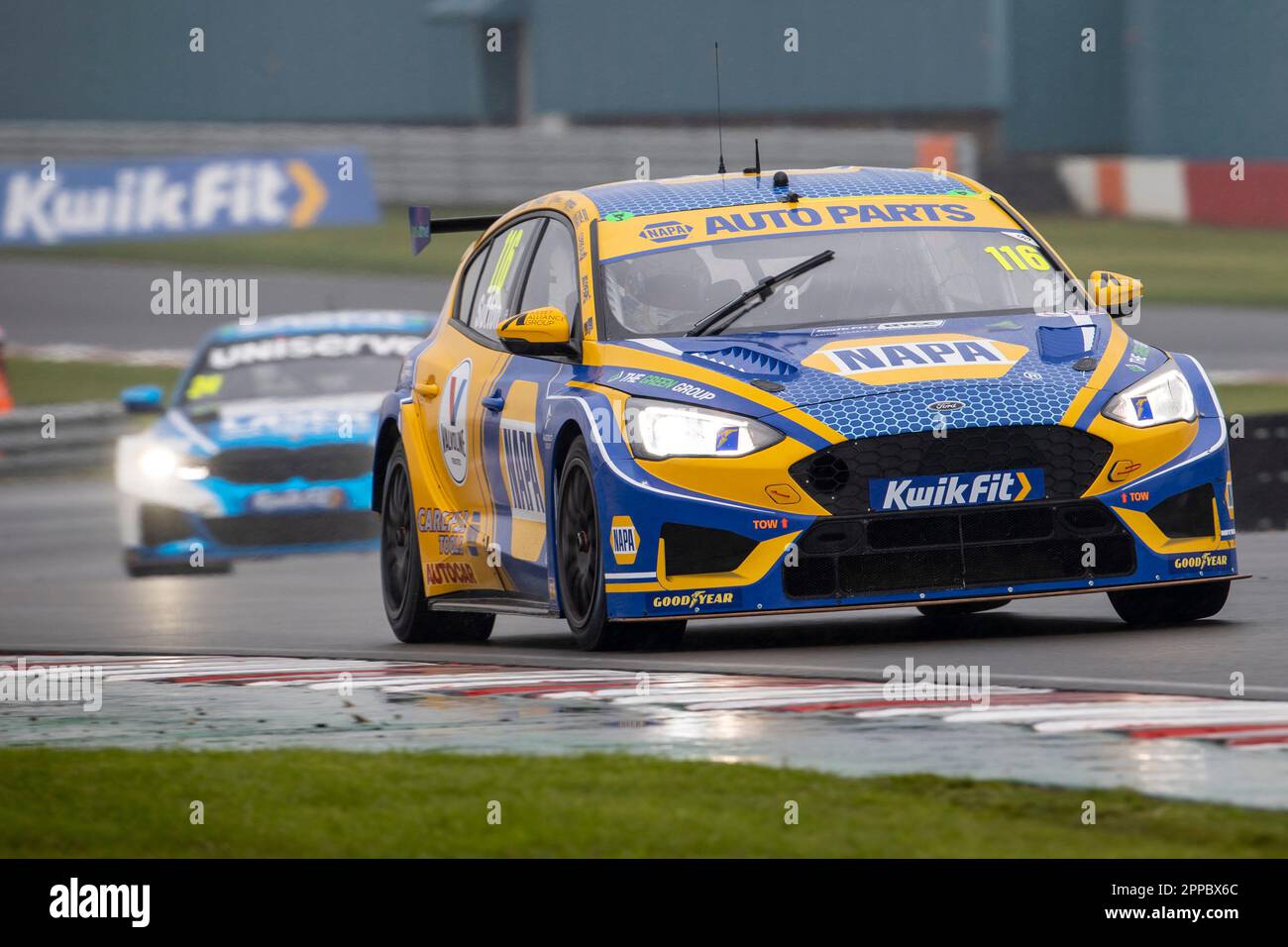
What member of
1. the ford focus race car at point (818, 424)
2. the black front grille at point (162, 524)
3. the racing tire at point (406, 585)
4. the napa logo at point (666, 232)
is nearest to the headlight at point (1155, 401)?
the ford focus race car at point (818, 424)

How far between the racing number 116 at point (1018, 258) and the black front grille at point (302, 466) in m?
6.83

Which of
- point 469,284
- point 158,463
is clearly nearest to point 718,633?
point 469,284

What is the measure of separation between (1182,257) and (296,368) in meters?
20.4

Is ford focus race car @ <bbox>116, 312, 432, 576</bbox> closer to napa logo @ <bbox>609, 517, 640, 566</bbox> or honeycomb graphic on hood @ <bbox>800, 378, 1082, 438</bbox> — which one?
napa logo @ <bbox>609, 517, 640, 566</bbox>

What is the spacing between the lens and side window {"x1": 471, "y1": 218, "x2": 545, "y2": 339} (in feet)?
37.6

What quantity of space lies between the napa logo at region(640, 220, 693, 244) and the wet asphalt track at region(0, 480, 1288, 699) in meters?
1.42

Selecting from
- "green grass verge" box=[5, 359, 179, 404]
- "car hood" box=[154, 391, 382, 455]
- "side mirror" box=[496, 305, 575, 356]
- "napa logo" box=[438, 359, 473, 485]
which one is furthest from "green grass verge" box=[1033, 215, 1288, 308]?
"side mirror" box=[496, 305, 575, 356]

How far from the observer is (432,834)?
20.1 ft

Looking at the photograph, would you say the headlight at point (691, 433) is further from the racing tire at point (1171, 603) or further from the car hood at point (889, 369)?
the racing tire at point (1171, 603)

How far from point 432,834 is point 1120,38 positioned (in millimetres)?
38824

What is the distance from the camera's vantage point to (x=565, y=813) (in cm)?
632

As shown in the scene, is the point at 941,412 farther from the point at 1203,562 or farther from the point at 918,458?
the point at 1203,562

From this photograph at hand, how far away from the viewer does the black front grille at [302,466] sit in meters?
17.0
